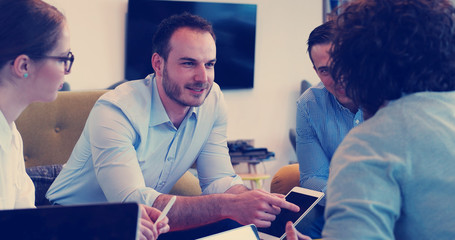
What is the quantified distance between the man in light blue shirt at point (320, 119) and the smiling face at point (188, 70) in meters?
0.41

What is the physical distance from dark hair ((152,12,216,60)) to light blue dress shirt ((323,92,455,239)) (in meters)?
1.27

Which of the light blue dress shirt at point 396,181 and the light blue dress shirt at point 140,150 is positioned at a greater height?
the light blue dress shirt at point 396,181

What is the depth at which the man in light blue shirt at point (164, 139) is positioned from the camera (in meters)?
1.69

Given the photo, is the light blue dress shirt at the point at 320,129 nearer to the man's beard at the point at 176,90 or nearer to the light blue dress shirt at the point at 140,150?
the light blue dress shirt at the point at 140,150

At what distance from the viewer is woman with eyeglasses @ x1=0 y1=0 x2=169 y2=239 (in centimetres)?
118

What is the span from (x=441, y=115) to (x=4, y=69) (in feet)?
3.07

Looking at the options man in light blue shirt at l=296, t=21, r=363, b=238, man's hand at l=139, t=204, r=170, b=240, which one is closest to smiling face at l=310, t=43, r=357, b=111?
man in light blue shirt at l=296, t=21, r=363, b=238

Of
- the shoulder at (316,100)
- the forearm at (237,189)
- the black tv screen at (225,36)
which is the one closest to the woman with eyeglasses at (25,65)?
the forearm at (237,189)

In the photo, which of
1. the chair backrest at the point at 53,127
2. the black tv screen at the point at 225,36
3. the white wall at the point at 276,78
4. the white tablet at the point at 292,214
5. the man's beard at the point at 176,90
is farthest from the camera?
the white wall at the point at 276,78

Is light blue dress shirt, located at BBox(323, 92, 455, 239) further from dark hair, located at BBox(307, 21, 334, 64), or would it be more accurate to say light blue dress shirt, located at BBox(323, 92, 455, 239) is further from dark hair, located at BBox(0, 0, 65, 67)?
dark hair, located at BBox(307, 21, 334, 64)

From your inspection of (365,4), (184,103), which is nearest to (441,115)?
(365,4)

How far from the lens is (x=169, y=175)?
6.64ft

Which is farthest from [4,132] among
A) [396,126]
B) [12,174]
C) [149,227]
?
[396,126]

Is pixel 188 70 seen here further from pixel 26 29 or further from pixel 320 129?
pixel 26 29
